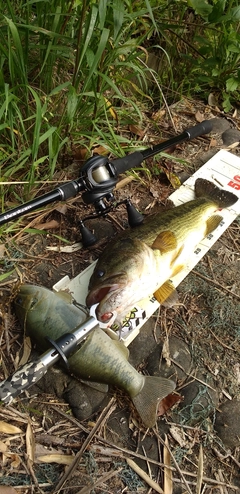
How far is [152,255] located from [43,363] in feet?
3.12

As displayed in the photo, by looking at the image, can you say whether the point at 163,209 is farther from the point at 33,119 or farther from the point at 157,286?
the point at 33,119

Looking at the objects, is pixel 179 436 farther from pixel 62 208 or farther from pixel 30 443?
pixel 62 208

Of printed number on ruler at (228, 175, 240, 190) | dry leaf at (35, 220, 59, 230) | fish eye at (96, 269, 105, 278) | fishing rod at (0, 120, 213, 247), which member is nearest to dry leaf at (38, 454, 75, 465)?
fish eye at (96, 269, 105, 278)

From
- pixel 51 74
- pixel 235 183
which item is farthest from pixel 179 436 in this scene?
pixel 51 74

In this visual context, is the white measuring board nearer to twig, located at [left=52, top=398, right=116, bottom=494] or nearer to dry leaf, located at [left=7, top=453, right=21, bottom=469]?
twig, located at [left=52, top=398, right=116, bottom=494]

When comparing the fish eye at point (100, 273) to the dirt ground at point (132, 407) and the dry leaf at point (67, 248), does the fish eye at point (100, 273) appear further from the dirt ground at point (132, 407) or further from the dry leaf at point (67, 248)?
the dry leaf at point (67, 248)

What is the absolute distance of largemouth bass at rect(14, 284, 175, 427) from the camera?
2.32 m

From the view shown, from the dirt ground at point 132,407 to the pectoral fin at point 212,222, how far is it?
0.50 feet

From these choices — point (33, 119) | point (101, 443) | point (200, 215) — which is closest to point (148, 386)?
point (101, 443)

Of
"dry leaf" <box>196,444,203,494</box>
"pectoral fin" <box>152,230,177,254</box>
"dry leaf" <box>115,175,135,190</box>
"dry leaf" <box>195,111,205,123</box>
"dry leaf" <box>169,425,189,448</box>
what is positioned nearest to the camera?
"dry leaf" <box>196,444,203,494</box>

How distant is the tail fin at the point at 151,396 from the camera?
7.53ft

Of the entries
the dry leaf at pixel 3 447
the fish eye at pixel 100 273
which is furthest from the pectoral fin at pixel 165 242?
the dry leaf at pixel 3 447

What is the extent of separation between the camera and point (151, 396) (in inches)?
91.9

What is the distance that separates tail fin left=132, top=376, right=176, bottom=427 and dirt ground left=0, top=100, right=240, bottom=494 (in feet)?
0.37
